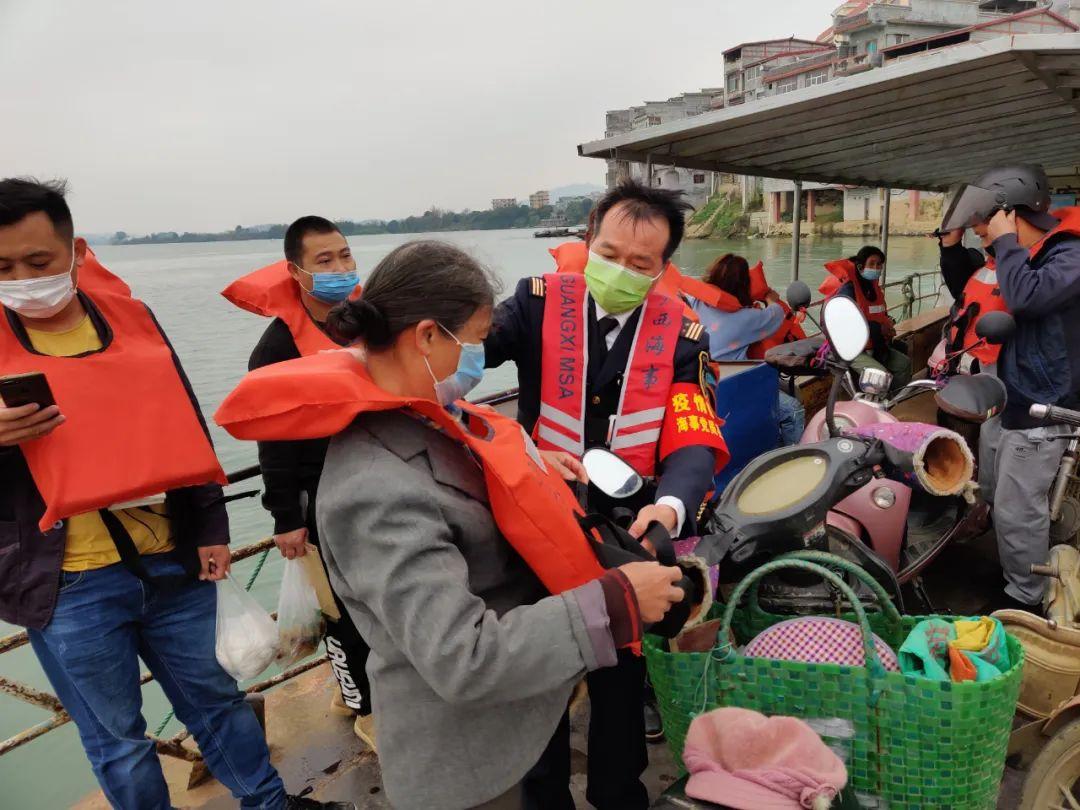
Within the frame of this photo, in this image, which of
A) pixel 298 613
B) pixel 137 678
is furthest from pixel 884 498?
pixel 137 678

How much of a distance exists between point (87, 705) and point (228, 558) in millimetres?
482

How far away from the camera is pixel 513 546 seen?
122 cm

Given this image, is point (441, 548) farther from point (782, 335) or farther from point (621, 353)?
point (782, 335)

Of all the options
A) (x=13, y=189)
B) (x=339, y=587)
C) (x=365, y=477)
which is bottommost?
(x=339, y=587)

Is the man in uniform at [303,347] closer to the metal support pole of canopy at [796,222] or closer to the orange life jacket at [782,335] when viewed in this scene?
the orange life jacket at [782,335]

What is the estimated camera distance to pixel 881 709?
1306 mm

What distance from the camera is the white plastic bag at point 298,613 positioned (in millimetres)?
2143

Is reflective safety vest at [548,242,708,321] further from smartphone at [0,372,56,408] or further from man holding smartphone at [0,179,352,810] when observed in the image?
smartphone at [0,372,56,408]

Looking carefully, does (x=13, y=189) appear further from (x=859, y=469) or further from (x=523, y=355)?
(x=859, y=469)

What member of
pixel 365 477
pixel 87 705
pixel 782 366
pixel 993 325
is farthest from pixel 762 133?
pixel 87 705

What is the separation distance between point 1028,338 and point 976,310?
1063 millimetres

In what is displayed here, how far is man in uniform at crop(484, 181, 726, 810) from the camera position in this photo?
6.37 feet

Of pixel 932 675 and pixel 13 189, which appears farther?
pixel 13 189

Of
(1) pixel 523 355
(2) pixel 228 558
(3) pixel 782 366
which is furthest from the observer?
(3) pixel 782 366
